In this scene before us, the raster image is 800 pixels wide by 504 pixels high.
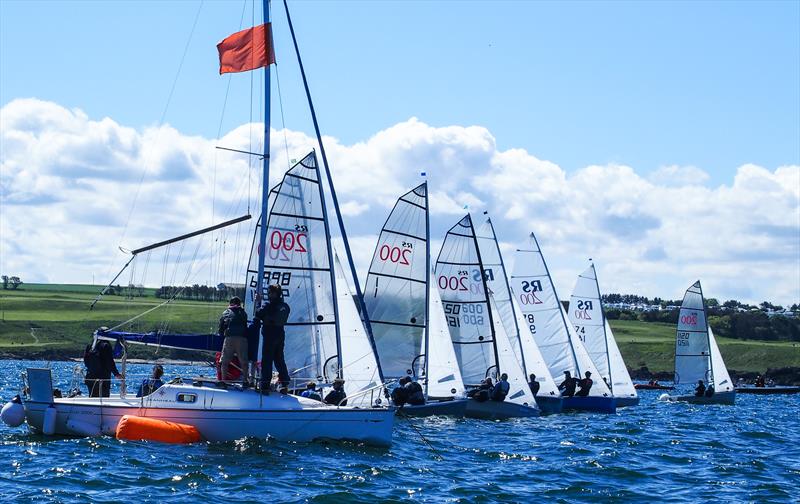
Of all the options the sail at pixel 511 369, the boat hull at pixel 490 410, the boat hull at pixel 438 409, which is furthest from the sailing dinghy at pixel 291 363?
the sail at pixel 511 369

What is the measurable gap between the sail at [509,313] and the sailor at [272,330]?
20.7 metres

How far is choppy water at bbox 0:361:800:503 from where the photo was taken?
64.0 feet

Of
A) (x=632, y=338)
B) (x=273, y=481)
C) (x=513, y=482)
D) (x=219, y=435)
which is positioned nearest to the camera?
(x=273, y=481)

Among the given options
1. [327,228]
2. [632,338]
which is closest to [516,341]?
[327,228]

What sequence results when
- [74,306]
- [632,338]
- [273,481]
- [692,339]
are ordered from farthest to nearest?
[74,306]
[632,338]
[692,339]
[273,481]

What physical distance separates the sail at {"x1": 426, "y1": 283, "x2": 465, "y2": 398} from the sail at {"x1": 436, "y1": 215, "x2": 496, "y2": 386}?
2500mm

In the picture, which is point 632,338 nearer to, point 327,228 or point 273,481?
point 327,228

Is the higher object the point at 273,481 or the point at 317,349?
the point at 317,349

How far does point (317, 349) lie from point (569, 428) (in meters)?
10.5

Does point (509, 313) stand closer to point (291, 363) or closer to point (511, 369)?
point (511, 369)

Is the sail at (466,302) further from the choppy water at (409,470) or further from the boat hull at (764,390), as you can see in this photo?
the boat hull at (764,390)

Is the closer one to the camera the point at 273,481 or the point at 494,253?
the point at 273,481

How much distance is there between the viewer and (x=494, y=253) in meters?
46.9

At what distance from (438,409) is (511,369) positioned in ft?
18.6
